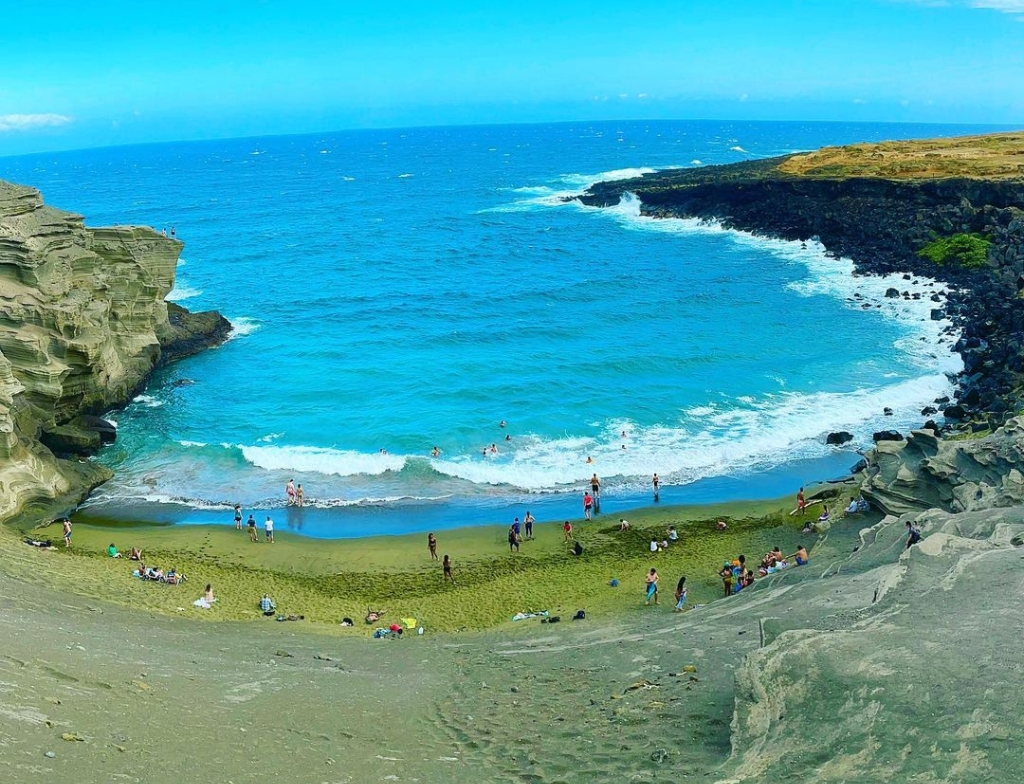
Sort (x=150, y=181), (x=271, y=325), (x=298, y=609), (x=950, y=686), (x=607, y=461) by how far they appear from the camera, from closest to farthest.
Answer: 1. (x=950, y=686)
2. (x=298, y=609)
3. (x=607, y=461)
4. (x=271, y=325)
5. (x=150, y=181)

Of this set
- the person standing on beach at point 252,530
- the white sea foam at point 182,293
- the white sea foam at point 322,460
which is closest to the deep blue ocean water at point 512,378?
the white sea foam at point 322,460

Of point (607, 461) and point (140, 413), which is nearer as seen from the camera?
point (607, 461)

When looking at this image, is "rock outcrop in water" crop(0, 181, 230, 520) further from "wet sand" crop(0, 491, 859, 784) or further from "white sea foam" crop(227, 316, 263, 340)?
"white sea foam" crop(227, 316, 263, 340)

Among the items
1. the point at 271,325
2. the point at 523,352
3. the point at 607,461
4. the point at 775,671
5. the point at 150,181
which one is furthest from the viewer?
the point at 150,181

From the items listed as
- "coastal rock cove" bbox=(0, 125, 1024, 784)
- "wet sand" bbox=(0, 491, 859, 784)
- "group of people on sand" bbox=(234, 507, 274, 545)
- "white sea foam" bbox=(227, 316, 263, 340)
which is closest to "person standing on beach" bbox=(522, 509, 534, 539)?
"coastal rock cove" bbox=(0, 125, 1024, 784)

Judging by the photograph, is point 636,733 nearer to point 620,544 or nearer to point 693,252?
point 620,544

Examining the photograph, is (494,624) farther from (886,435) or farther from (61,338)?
(61,338)

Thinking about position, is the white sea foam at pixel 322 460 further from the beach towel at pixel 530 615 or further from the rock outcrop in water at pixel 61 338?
the beach towel at pixel 530 615

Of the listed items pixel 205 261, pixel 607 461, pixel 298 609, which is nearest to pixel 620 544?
pixel 607 461
